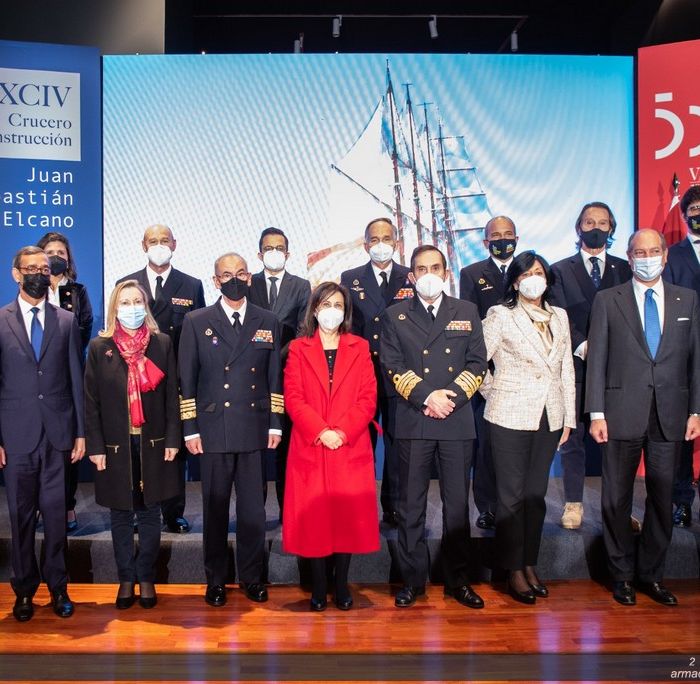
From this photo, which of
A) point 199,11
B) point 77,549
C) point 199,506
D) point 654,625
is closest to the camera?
point 654,625

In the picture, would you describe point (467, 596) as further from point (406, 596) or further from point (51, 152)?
point (51, 152)

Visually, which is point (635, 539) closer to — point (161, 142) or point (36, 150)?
point (161, 142)

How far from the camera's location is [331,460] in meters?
3.84

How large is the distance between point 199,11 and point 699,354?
536 cm

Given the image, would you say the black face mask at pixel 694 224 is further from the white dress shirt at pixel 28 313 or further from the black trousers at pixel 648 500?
the white dress shirt at pixel 28 313

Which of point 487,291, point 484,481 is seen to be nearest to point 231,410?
point 484,481

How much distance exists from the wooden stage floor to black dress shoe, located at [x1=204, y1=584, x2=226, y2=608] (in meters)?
0.04

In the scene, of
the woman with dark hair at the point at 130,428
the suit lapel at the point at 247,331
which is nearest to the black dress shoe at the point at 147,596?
the woman with dark hair at the point at 130,428

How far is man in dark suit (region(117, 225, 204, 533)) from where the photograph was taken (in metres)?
4.47

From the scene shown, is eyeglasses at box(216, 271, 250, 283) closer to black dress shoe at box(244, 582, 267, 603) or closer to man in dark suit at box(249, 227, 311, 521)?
man in dark suit at box(249, 227, 311, 521)

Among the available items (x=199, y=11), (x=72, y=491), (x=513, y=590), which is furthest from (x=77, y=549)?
(x=199, y=11)

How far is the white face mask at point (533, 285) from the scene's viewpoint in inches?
153

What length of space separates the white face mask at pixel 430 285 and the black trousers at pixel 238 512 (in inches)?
45.6

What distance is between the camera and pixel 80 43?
5926mm
